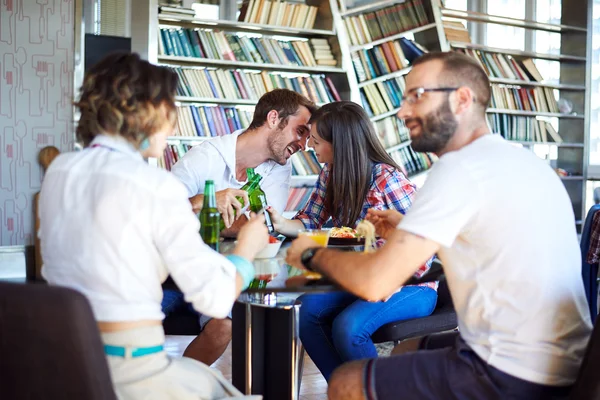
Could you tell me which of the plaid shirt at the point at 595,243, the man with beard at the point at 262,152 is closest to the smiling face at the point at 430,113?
the man with beard at the point at 262,152

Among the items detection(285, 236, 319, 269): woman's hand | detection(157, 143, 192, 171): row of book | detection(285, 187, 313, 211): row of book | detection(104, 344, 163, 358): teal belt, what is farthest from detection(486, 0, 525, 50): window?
detection(104, 344, 163, 358): teal belt

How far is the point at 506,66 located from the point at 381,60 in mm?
1361

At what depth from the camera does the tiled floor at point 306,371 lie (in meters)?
3.22

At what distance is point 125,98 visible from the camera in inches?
57.5

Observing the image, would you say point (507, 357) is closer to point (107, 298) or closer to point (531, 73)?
point (107, 298)

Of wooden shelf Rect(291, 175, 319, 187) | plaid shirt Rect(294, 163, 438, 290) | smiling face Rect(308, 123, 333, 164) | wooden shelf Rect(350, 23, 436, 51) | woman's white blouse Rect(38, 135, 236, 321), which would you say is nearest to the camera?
woman's white blouse Rect(38, 135, 236, 321)

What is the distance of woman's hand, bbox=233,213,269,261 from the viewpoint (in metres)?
1.63

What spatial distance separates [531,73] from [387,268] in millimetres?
5498

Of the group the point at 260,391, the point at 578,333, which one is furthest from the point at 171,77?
the point at 260,391

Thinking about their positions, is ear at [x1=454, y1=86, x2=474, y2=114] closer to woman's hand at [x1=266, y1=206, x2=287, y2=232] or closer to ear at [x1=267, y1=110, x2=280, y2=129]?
woman's hand at [x1=266, y1=206, x2=287, y2=232]

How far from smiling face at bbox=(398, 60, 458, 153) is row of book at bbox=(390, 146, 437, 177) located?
401 centimetres

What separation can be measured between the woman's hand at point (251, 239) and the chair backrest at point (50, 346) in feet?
1.47

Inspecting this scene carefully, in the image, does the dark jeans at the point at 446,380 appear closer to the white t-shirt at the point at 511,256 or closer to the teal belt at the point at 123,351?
the white t-shirt at the point at 511,256

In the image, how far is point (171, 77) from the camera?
60.3 inches
